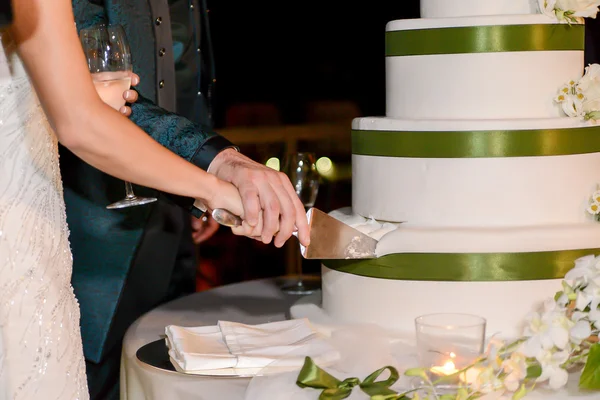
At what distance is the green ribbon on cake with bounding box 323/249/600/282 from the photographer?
6.03 feet

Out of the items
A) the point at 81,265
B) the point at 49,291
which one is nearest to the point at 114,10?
the point at 81,265

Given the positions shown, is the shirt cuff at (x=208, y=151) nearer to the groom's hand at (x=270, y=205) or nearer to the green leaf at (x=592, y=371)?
the groom's hand at (x=270, y=205)

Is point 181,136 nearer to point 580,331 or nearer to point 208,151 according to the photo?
point 208,151

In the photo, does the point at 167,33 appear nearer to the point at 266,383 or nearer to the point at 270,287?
the point at 270,287

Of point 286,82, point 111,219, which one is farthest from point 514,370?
point 286,82

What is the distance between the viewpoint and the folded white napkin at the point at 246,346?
1612 millimetres

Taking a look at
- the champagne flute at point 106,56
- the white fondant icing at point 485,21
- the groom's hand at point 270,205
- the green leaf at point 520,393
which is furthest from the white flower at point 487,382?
the champagne flute at point 106,56

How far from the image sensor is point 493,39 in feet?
6.26

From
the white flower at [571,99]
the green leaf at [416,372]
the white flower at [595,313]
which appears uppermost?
the white flower at [571,99]

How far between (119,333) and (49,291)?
46.1 inches

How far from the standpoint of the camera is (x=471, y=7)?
79.3 inches

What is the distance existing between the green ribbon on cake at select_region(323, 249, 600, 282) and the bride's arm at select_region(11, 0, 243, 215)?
582 millimetres

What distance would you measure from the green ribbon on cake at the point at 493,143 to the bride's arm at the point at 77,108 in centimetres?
58

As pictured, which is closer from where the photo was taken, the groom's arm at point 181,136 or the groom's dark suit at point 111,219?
the groom's arm at point 181,136
